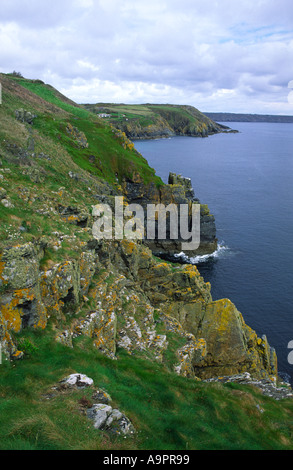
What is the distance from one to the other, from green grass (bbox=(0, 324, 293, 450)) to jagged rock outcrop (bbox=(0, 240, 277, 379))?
151 cm

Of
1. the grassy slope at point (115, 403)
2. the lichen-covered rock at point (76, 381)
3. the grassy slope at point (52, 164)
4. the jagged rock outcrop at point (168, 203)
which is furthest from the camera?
the jagged rock outcrop at point (168, 203)

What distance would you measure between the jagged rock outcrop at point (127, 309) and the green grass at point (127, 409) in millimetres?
1506

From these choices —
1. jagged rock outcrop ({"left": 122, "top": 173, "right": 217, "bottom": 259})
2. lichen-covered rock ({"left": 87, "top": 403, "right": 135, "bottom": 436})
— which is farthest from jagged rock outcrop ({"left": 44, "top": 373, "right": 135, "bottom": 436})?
jagged rock outcrop ({"left": 122, "top": 173, "right": 217, "bottom": 259})

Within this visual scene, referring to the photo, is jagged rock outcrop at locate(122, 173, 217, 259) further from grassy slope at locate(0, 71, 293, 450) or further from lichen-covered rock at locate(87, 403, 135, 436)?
lichen-covered rock at locate(87, 403, 135, 436)

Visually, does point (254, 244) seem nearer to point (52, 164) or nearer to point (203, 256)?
point (203, 256)

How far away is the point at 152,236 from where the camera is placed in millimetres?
78625

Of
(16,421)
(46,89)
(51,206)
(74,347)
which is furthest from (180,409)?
(46,89)

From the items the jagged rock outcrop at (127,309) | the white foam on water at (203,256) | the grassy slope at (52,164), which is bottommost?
the white foam on water at (203,256)

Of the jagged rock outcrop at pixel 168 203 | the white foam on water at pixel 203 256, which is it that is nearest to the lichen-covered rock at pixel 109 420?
the white foam on water at pixel 203 256

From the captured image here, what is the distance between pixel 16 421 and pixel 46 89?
114123 millimetres

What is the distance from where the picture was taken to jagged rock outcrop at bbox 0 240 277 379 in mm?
16375

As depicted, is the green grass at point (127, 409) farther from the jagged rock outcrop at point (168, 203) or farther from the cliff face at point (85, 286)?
the jagged rock outcrop at point (168, 203)

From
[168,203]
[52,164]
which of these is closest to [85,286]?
[52,164]

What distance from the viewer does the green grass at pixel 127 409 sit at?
1002 centimetres
